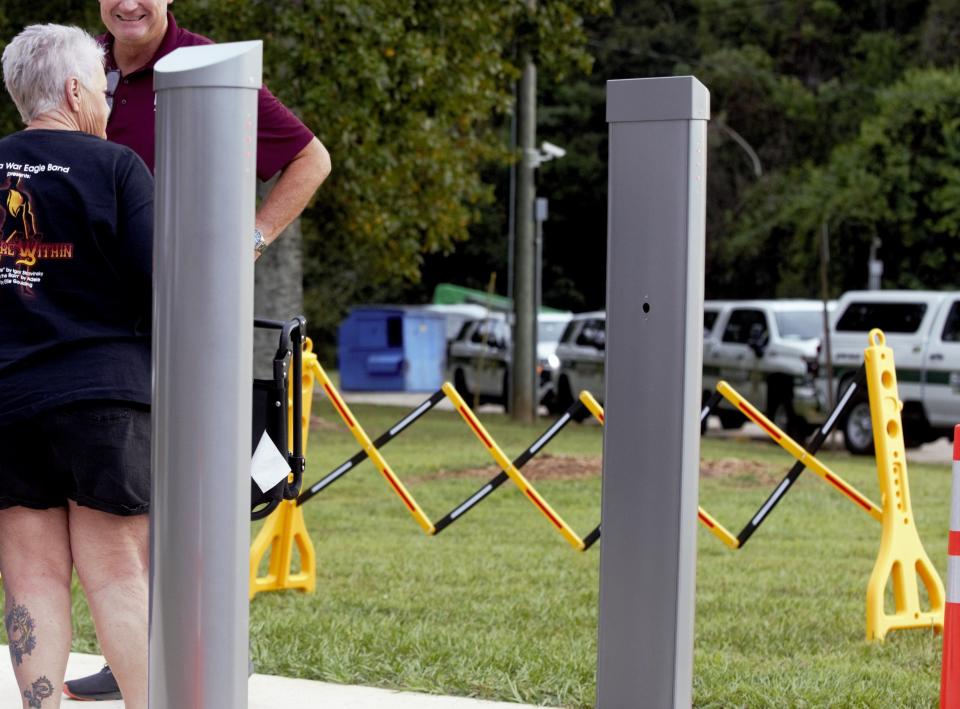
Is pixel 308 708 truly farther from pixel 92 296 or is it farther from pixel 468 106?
pixel 468 106

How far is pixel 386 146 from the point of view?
57.6ft

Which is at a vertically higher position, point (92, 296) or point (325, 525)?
point (92, 296)

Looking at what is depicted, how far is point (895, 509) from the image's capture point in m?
6.19

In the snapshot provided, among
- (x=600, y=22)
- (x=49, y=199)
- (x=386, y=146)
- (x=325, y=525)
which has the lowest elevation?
(x=325, y=525)

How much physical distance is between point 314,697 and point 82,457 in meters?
1.53

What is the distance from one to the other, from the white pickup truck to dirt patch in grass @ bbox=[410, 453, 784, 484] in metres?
3.21

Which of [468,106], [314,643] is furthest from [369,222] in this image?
[314,643]

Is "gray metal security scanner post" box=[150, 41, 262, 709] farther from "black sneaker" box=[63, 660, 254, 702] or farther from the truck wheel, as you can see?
the truck wheel

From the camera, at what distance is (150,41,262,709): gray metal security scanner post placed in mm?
2793

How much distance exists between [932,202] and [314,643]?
92.8 feet

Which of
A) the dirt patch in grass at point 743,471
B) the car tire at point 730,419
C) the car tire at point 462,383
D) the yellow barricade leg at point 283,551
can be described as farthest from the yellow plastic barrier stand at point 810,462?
the car tire at point 462,383

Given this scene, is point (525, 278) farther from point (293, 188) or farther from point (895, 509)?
point (293, 188)

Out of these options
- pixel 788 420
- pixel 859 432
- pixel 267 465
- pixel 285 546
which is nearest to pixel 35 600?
pixel 267 465

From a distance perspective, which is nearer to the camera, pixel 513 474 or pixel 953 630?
pixel 953 630
